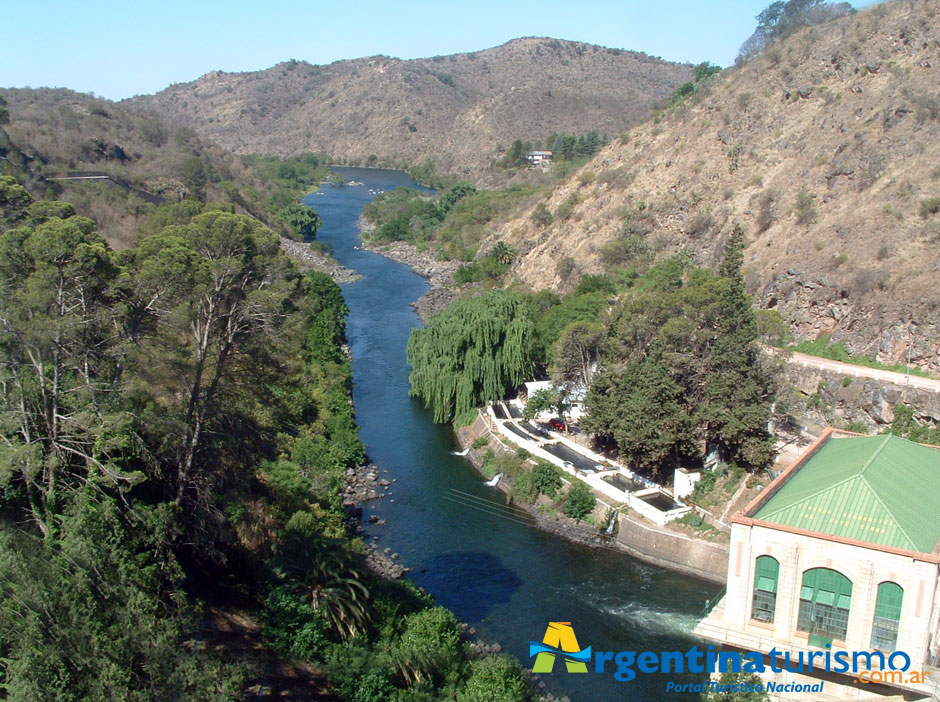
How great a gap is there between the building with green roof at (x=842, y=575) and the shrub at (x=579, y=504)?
31.1ft

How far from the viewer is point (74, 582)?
10.2m

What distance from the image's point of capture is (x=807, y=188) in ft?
127

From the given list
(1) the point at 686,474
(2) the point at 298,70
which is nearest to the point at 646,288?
(1) the point at 686,474

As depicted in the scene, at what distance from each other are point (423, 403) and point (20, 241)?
22.5m

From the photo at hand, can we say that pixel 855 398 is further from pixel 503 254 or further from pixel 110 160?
pixel 110 160

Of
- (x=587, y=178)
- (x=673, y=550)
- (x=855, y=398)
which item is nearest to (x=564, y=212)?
(x=587, y=178)

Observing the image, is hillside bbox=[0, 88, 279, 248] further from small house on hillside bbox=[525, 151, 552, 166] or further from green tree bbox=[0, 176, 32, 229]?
small house on hillside bbox=[525, 151, 552, 166]

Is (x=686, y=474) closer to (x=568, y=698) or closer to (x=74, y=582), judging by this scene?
(x=568, y=698)

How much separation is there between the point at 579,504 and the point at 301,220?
54.1m

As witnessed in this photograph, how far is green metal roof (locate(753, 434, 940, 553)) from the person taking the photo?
13555 millimetres

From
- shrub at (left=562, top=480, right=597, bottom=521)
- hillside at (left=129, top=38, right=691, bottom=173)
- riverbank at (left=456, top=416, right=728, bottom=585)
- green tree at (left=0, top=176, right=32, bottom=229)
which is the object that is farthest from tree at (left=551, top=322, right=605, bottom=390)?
hillside at (left=129, top=38, right=691, bottom=173)

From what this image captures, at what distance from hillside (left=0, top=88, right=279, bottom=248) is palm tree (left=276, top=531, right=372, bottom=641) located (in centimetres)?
2659

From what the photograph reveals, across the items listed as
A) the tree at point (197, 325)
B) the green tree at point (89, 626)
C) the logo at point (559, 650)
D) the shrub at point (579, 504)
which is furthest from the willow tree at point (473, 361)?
the green tree at point (89, 626)

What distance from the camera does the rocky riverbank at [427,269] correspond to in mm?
50938
